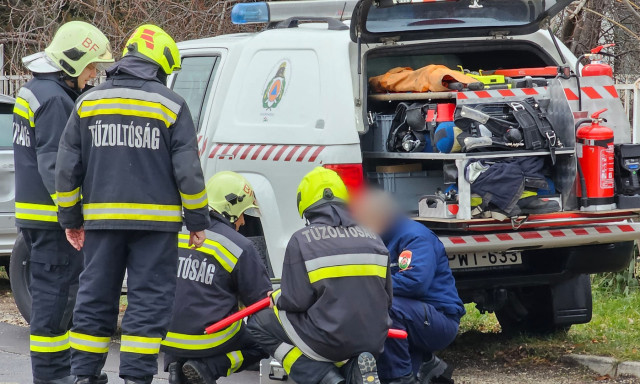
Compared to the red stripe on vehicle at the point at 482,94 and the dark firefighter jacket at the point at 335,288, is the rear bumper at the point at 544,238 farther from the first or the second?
the dark firefighter jacket at the point at 335,288

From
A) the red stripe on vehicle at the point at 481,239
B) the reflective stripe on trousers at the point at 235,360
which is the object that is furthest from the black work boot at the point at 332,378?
the red stripe on vehicle at the point at 481,239

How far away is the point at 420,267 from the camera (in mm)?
5391

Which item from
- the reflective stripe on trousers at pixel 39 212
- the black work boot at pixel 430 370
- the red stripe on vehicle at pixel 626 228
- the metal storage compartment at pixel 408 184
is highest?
the reflective stripe on trousers at pixel 39 212

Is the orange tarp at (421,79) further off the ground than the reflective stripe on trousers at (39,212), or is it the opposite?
the orange tarp at (421,79)

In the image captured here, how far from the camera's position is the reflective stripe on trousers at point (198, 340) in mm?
5332

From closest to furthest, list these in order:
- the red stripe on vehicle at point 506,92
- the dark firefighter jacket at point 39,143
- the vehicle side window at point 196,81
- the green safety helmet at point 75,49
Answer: the dark firefighter jacket at point 39,143 → the green safety helmet at point 75,49 → the red stripe on vehicle at point 506,92 → the vehicle side window at point 196,81

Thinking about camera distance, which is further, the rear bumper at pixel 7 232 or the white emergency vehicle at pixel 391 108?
the rear bumper at pixel 7 232

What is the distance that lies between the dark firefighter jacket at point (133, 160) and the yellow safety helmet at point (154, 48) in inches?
4.0

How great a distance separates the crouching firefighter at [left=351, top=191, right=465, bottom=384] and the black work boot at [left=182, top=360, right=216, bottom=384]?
2.77 feet

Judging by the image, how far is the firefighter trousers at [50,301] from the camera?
564 centimetres

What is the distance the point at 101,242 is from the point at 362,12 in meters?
1.97

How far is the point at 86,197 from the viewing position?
17.0 ft

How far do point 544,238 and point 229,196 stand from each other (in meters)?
1.74

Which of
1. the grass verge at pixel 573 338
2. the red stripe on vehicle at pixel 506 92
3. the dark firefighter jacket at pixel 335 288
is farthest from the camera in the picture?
the grass verge at pixel 573 338
